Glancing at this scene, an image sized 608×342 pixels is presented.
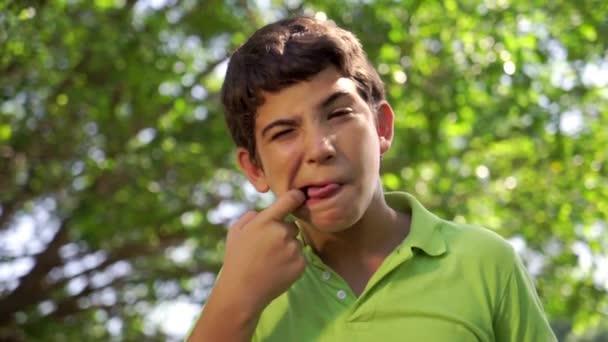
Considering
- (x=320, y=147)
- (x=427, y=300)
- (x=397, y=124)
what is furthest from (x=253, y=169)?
(x=397, y=124)

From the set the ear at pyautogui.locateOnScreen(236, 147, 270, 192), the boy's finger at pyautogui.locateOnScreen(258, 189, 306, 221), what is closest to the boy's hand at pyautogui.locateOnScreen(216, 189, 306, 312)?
the boy's finger at pyautogui.locateOnScreen(258, 189, 306, 221)

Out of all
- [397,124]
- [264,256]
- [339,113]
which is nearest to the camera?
[264,256]

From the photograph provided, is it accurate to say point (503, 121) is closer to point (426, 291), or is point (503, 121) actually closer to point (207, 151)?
point (207, 151)

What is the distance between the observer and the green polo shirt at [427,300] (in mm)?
2141

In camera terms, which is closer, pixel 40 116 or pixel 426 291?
pixel 426 291

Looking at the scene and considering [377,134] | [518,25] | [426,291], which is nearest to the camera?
[426,291]

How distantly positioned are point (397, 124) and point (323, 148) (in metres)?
7.32

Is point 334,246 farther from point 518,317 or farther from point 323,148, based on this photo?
point 518,317

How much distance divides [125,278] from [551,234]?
4.60 m

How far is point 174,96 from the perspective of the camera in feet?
31.4

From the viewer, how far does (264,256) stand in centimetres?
217

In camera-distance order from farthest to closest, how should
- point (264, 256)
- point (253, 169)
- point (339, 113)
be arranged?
1. point (253, 169)
2. point (339, 113)
3. point (264, 256)

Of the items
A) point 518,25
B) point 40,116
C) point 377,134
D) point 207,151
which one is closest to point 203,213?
point 207,151

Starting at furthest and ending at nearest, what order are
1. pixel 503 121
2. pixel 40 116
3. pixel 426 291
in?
1. pixel 40 116
2. pixel 503 121
3. pixel 426 291
